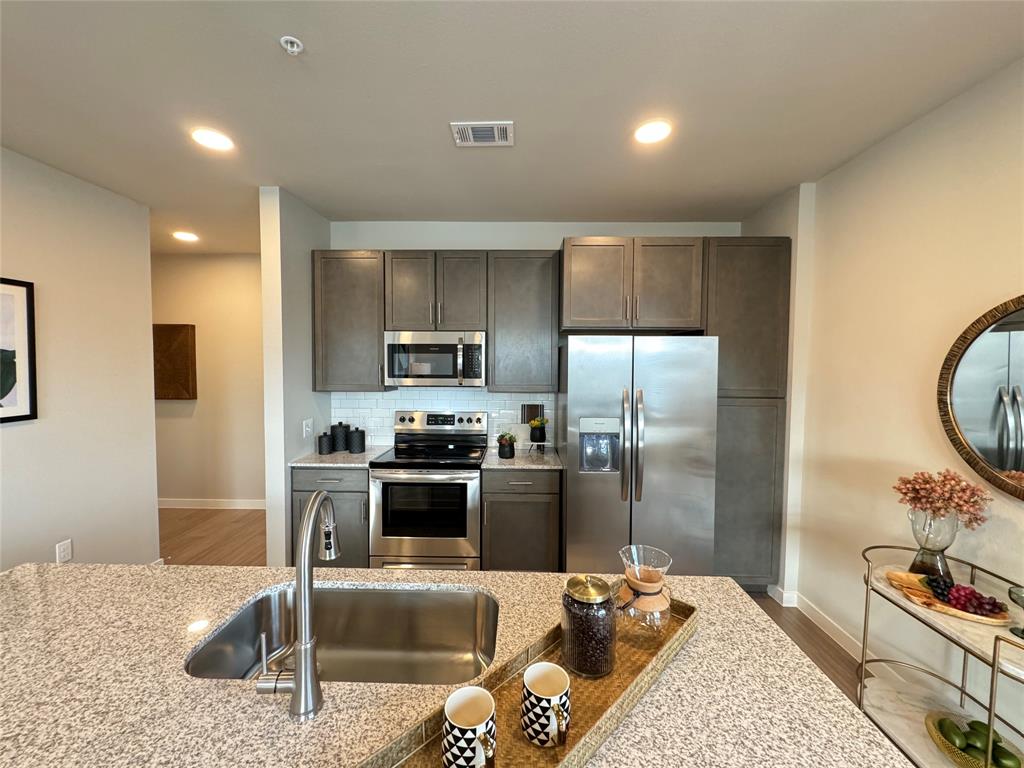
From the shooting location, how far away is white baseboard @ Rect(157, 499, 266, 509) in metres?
4.52

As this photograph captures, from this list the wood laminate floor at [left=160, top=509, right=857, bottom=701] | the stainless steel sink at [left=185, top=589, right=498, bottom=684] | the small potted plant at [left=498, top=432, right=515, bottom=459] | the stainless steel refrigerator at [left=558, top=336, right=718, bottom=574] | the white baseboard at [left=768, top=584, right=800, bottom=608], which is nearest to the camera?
the stainless steel sink at [left=185, top=589, right=498, bottom=684]

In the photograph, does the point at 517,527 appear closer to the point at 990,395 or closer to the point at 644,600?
the point at 644,600

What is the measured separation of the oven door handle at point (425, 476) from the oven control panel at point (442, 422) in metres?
0.67

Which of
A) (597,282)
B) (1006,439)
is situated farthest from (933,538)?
(597,282)

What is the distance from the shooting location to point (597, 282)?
112 inches

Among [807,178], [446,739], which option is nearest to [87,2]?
[446,739]

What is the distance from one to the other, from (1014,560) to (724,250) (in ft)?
6.60

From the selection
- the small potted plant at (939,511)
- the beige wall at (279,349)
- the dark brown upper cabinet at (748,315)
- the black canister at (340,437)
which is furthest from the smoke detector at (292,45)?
the small potted plant at (939,511)

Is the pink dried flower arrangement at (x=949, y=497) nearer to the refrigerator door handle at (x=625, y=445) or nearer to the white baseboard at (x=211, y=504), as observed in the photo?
the refrigerator door handle at (x=625, y=445)

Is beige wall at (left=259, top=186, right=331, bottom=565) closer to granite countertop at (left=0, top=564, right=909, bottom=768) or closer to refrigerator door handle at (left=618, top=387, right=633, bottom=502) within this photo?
granite countertop at (left=0, top=564, right=909, bottom=768)

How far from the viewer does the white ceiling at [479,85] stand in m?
1.37

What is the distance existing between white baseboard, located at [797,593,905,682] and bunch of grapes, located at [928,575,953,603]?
0.79 meters

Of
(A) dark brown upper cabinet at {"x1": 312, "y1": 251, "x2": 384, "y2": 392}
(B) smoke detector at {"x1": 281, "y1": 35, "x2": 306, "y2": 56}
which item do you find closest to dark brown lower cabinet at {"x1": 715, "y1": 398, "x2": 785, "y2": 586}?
(A) dark brown upper cabinet at {"x1": 312, "y1": 251, "x2": 384, "y2": 392}

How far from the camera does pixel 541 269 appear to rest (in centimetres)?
313
